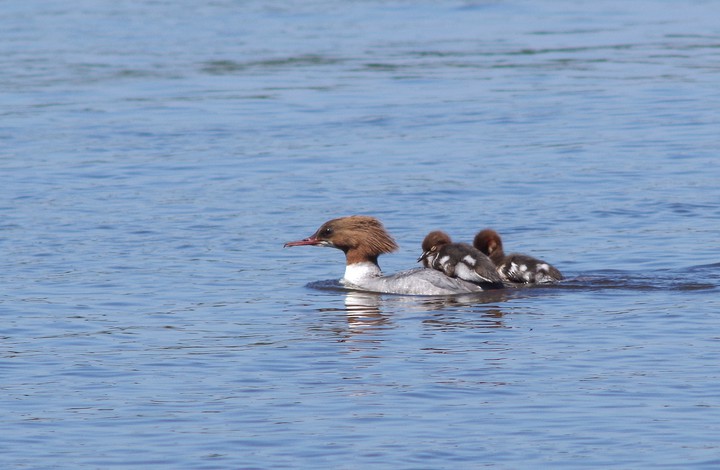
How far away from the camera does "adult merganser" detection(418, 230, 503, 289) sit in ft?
43.8

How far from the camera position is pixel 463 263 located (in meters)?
13.4

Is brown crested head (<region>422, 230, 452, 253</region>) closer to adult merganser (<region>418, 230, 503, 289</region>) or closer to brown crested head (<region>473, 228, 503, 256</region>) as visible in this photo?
adult merganser (<region>418, 230, 503, 289</region>)

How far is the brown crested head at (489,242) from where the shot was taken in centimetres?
1395

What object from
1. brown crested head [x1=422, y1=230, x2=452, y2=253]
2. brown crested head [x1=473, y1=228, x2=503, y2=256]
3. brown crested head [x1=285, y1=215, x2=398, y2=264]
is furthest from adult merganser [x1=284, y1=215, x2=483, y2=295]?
brown crested head [x1=473, y1=228, x2=503, y2=256]

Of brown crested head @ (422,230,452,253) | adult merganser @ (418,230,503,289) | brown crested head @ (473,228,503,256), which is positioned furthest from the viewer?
brown crested head @ (473,228,503,256)

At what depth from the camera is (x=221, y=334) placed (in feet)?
36.9

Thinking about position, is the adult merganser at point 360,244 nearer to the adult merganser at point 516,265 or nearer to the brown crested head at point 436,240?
the brown crested head at point 436,240

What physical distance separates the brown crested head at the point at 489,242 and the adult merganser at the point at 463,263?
32 centimetres

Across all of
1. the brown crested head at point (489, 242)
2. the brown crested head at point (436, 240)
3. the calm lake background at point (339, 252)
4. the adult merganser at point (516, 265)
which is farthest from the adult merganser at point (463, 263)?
the calm lake background at point (339, 252)

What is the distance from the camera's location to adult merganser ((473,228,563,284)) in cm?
1302

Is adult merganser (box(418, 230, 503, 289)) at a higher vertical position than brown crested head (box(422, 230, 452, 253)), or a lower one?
lower

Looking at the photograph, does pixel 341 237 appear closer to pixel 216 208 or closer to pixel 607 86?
pixel 216 208

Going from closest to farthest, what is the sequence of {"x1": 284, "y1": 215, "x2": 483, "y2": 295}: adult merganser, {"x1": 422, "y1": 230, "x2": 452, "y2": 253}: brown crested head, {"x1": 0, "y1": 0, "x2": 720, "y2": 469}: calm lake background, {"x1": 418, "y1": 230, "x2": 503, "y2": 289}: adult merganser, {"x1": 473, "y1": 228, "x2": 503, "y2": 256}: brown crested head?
1. {"x1": 0, "y1": 0, "x2": 720, "y2": 469}: calm lake background
2. {"x1": 418, "y1": 230, "x2": 503, "y2": 289}: adult merganser
3. {"x1": 284, "y1": 215, "x2": 483, "y2": 295}: adult merganser
4. {"x1": 422, "y1": 230, "x2": 452, "y2": 253}: brown crested head
5. {"x1": 473, "y1": 228, "x2": 503, "y2": 256}: brown crested head

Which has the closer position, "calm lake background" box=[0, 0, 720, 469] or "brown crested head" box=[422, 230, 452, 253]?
"calm lake background" box=[0, 0, 720, 469]
